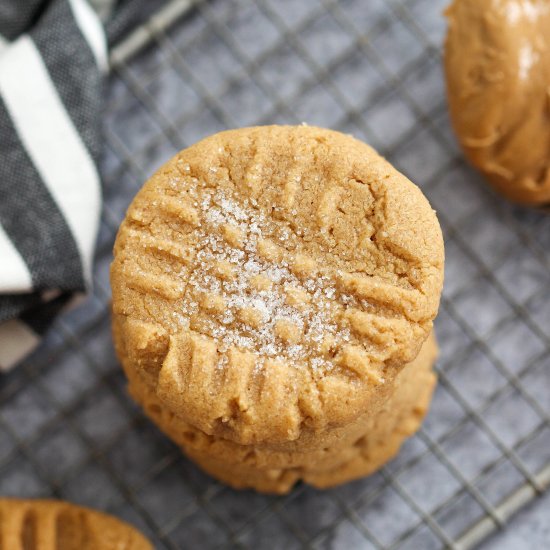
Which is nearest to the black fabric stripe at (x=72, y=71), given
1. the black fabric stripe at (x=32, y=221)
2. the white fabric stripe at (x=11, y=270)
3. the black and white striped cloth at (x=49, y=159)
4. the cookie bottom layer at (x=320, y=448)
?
the black and white striped cloth at (x=49, y=159)

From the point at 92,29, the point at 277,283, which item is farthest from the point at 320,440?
the point at 92,29

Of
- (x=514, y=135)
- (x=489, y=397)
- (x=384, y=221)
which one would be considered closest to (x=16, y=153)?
(x=384, y=221)

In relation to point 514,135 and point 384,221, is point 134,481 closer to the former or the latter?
point 384,221

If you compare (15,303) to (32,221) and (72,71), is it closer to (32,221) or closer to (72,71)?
(32,221)

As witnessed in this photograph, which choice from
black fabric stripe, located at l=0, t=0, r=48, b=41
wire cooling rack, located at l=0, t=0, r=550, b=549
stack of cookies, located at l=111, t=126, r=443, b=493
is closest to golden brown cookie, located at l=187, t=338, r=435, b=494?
wire cooling rack, located at l=0, t=0, r=550, b=549

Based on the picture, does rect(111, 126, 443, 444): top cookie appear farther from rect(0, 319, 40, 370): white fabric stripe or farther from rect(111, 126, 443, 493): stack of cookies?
rect(0, 319, 40, 370): white fabric stripe
